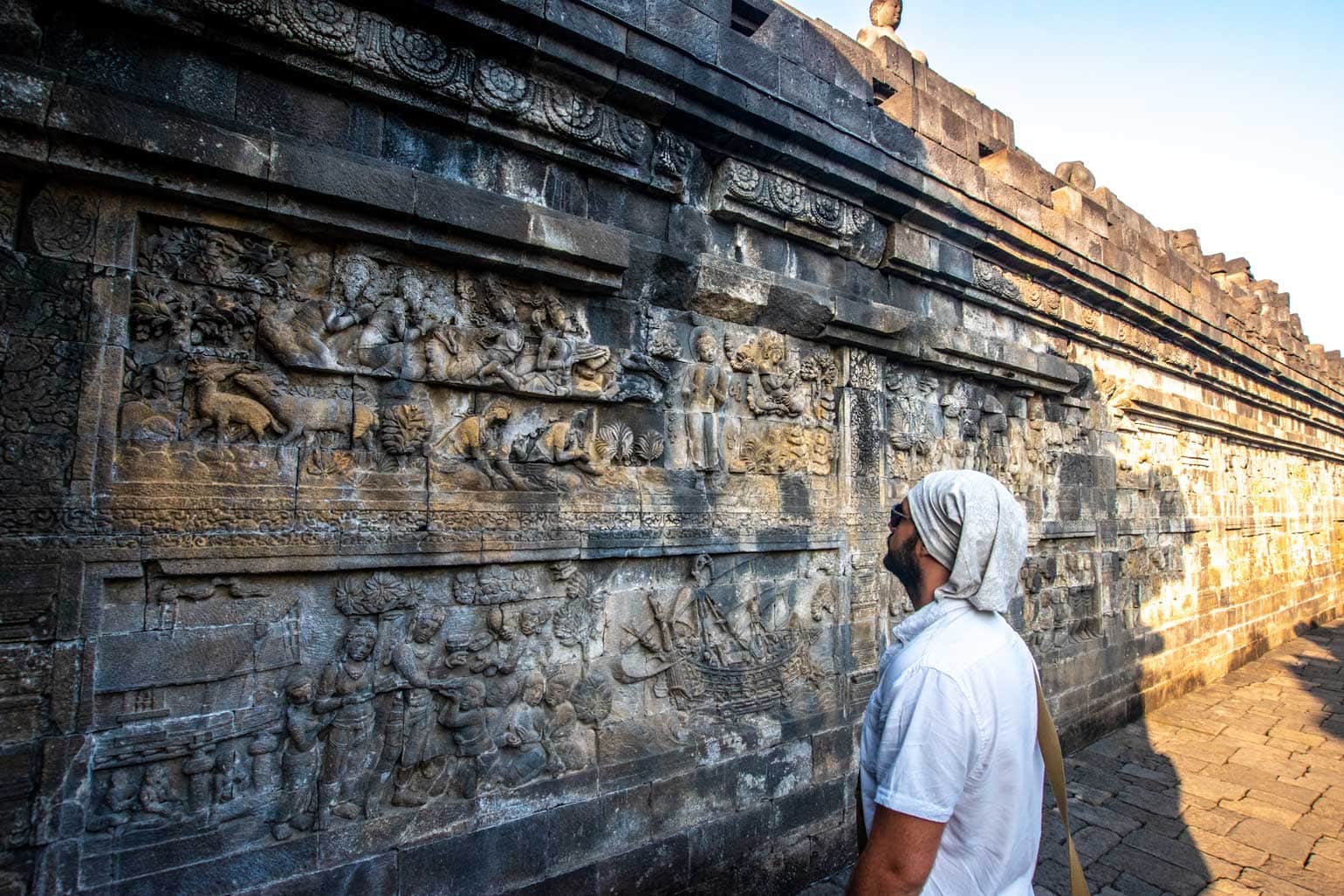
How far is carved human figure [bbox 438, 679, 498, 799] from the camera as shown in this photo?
3.12 meters

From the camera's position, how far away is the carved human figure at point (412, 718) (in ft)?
9.75

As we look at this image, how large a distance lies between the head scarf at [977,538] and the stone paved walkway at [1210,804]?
132 inches

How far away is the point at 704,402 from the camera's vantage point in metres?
4.06

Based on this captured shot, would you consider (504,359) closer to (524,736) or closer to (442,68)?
(442,68)

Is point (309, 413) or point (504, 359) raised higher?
point (504, 359)

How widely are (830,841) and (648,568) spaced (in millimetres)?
2240

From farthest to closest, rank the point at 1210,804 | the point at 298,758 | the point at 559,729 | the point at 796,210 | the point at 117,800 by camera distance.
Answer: the point at 1210,804 < the point at 796,210 < the point at 559,729 < the point at 298,758 < the point at 117,800

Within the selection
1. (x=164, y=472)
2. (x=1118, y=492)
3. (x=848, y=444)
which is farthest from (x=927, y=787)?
(x=1118, y=492)

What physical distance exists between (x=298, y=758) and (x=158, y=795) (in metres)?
0.46

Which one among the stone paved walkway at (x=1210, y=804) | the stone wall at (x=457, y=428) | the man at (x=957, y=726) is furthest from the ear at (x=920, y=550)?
the stone paved walkway at (x=1210, y=804)

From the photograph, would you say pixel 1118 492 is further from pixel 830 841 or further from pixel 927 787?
pixel 927 787

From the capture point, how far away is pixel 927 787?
1501mm

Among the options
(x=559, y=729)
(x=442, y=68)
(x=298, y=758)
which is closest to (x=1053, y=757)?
(x=559, y=729)

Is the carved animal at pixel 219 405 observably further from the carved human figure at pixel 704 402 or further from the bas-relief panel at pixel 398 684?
the carved human figure at pixel 704 402
